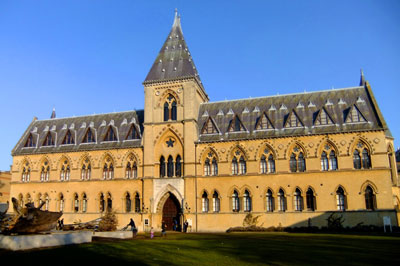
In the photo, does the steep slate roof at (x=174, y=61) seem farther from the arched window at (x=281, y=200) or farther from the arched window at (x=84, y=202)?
the arched window at (x=281, y=200)

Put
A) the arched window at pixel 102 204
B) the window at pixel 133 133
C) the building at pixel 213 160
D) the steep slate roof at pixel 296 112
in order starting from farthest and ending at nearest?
the window at pixel 133 133
the arched window at pixel 102 204
the steep slate roof at pixel 296 112
the building at pixel 213 160

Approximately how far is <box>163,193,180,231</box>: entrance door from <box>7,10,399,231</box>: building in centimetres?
11

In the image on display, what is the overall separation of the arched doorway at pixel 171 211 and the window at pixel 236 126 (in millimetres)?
10298

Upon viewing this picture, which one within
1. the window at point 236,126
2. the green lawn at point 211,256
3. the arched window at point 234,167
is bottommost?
the green lawn at point 211,256

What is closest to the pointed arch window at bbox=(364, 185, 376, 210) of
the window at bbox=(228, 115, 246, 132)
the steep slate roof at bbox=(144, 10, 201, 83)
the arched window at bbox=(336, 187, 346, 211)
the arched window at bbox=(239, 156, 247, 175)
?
the arched window at bbox=(336, 187, 346, 211)

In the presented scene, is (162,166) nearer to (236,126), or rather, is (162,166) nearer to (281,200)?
(236,126)

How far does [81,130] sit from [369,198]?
1421 inches

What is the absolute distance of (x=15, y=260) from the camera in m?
15.7

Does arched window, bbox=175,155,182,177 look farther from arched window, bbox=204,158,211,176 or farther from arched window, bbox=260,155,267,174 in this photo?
arched window, bbox=260,155,267,174

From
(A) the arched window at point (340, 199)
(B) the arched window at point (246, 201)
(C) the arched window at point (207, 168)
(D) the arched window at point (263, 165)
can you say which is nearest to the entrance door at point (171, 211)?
(C) the arched window at point (207, 168)

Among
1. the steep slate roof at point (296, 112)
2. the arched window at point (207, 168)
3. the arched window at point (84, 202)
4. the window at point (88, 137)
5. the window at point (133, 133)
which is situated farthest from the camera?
the window at point (88, 137)

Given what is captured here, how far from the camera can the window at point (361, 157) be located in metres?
36.9

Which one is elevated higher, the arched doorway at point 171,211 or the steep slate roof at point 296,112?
the steep slate roof at point 296,112

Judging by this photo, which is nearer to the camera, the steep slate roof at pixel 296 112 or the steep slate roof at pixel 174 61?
the steep slate roof at pixel 296 112
